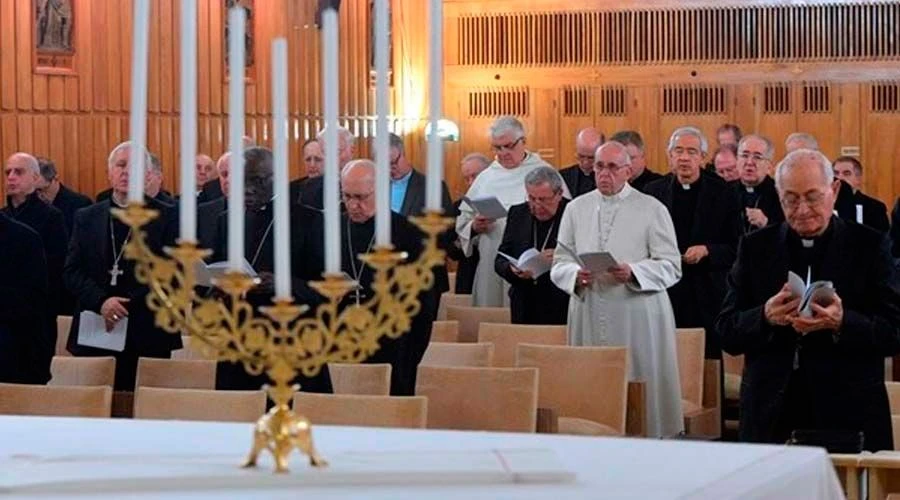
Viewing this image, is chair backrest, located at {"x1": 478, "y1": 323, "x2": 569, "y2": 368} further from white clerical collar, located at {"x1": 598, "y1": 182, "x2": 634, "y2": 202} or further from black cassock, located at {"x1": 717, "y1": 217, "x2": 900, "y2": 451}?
black cassock, located at {"x1": 717, "y1": 217, "x2": 900, "y2": 451}

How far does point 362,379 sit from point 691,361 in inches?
103

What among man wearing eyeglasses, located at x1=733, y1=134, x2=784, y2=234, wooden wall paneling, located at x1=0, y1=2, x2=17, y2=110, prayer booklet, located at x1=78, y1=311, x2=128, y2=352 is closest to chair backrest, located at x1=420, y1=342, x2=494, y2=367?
prayer booklet, located at x1=78, y1=311, x2=128, y2=352

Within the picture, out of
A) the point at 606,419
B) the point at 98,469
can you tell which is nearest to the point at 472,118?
the point at 606,419

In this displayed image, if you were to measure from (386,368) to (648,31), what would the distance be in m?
11.8

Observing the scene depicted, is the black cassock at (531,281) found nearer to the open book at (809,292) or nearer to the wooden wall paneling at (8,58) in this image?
the open book at (809,292)

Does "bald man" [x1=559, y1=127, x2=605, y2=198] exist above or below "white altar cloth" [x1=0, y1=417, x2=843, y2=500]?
above

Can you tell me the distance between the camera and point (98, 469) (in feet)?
13.2

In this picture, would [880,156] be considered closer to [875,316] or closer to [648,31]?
[648,31]

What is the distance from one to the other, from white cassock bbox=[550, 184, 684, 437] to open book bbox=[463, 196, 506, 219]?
6.56 ft

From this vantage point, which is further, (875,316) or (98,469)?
(875,316)

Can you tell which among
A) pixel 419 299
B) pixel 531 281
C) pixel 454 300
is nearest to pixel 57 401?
pixel 419 299

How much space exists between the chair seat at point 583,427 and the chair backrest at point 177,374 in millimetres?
1616

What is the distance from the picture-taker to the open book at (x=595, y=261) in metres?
10.2

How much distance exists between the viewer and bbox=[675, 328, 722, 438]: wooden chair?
33.5 feet
